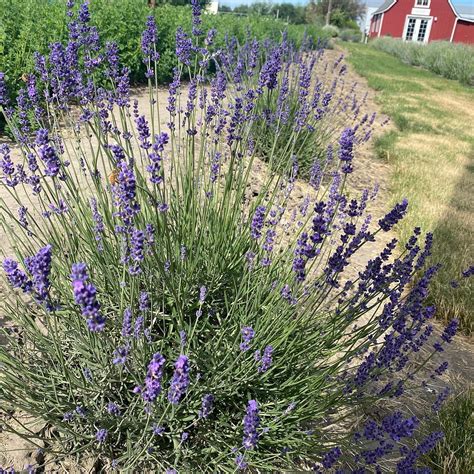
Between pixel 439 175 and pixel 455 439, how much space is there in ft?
17.1

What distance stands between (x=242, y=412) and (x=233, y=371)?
0.19m

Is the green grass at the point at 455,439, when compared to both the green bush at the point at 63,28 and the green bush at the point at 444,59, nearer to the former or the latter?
the green bush at the point at 63,28

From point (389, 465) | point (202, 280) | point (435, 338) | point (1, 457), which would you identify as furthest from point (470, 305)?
point (1, 457)

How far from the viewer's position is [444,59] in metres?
21.5

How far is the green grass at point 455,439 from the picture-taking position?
2080 mm

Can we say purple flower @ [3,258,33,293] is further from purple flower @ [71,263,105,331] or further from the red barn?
the red barn

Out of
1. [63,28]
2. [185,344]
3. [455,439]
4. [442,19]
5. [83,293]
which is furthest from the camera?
[442,19]

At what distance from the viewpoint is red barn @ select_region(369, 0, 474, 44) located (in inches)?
1496

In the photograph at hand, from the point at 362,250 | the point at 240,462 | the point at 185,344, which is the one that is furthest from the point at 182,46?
the point at 362,250

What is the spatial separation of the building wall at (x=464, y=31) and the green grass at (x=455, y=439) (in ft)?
142

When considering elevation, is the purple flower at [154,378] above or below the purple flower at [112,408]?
above

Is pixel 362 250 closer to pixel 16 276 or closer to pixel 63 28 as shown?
pixel 16 276

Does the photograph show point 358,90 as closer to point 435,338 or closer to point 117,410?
point 435,338

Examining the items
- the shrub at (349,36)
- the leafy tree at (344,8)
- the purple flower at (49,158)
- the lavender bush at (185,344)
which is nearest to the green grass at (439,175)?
the lavender bush at (185,344)
